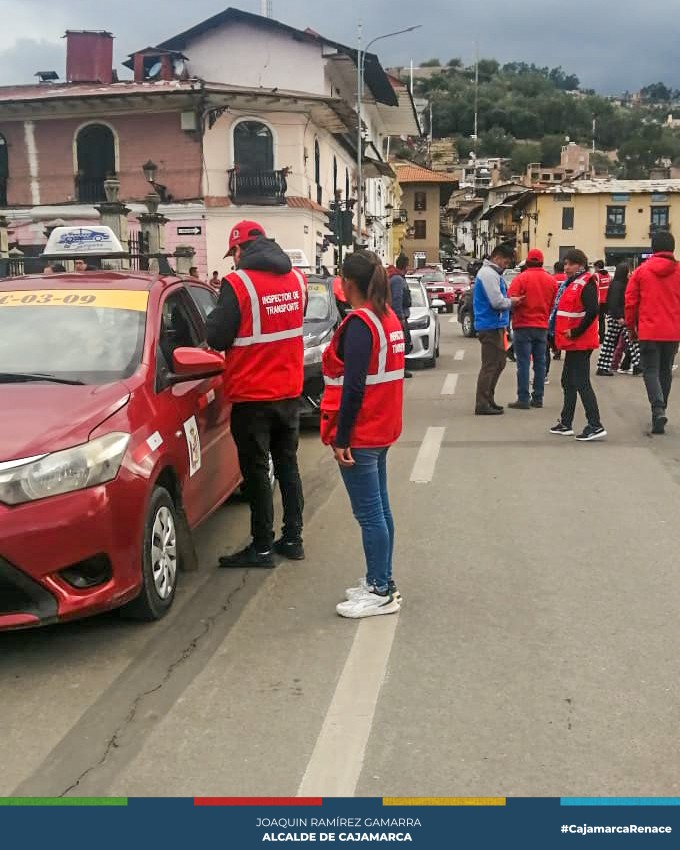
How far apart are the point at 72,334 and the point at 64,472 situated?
4.67ft

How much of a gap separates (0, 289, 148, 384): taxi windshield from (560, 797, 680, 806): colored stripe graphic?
2.95 m

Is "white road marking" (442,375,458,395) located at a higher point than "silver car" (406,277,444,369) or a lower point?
lower

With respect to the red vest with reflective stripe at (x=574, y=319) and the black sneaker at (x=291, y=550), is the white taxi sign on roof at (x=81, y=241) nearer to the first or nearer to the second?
the red vest with reflective stripe at (x=574, y=319)

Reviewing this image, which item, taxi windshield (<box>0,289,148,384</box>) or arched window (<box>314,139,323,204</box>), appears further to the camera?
arched window (<box>314,139,323,204</box>)

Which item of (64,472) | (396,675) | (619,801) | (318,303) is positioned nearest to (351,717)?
(396,675)

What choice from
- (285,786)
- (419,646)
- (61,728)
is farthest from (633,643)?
(61,728)

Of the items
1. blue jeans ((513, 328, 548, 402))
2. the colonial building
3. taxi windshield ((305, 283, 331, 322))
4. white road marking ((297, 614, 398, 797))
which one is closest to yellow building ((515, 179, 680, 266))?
the colonial building

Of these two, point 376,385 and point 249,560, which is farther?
point 249,560

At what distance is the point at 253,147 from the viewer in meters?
31.6

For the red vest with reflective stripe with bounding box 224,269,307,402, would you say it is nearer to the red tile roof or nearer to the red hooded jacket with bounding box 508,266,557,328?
the red hooded jacket with bounding box 508,266,557,328

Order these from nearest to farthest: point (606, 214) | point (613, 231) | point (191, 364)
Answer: point (191, 364), point (606, 214), point (613, 231)

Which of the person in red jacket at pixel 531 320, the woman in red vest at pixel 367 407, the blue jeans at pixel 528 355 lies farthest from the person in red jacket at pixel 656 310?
the woman in red vest at pixel 367 407

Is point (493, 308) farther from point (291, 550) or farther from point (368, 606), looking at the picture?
point (368, 606)

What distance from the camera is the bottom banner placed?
2.91 m
